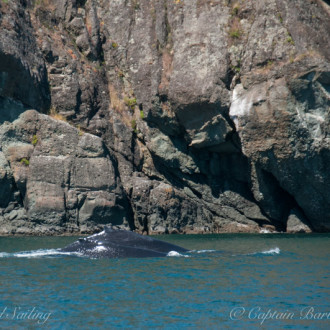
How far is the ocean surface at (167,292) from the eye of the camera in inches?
420

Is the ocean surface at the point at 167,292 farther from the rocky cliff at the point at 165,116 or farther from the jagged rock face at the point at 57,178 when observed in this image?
the rocky cliff at the point at 165,116

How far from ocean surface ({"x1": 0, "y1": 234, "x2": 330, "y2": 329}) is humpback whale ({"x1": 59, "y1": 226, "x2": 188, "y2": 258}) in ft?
2.13

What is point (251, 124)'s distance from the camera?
32.6m

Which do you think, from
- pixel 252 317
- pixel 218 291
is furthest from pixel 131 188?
pixel 252 317

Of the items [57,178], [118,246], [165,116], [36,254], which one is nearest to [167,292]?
[118,246]

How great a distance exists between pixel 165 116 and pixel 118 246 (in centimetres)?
1752

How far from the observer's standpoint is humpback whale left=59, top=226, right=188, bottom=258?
19.1 metres

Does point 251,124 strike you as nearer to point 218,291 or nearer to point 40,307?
point 218,291

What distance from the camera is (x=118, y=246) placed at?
1945 centimetres

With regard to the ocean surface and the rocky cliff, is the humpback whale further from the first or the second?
the rocky cliff

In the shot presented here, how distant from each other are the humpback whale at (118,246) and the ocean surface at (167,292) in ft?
2.13

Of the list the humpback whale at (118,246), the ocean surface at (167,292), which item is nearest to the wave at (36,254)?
the ocean surface at (167,292)

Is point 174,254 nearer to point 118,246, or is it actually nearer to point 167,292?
point 118,246

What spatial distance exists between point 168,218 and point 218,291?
21964 millimetres
